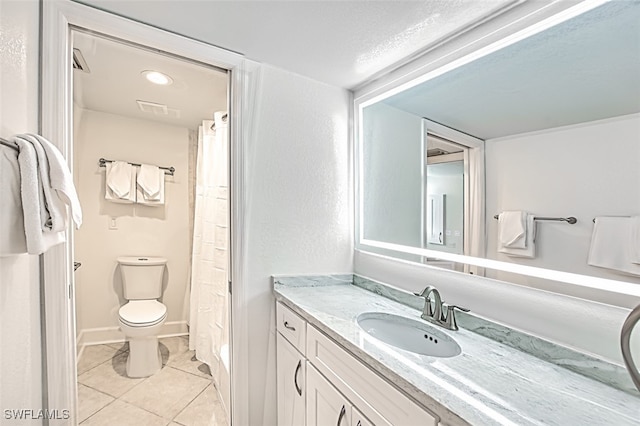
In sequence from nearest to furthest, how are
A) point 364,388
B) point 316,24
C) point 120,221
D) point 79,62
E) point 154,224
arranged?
point 364,388
point 316,24
point 79,62
point 120,221
point 154,224

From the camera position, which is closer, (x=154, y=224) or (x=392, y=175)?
(x=392, y=175)

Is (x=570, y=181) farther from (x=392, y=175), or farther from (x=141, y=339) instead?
(x=141, y=339)

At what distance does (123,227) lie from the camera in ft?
9.34

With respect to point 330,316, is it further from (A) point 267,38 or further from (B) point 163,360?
(B) point 163,360

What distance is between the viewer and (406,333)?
1.35 m

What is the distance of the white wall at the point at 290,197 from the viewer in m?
1.70

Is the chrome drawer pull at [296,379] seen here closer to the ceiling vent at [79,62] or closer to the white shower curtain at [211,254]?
the white shower curtain at [211,254]

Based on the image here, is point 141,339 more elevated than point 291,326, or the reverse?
point 291,326

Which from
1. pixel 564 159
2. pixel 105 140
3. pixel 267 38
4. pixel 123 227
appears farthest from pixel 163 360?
pixel 564 159

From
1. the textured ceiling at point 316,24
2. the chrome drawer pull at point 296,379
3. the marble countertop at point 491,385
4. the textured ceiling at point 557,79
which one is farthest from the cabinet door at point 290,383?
the textured ceiling at point 316,24

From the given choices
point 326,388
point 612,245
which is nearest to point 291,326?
point 326,388

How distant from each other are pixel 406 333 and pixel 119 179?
109 inches

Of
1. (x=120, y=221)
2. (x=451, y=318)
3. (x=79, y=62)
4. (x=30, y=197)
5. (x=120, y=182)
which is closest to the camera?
(x=30, y=197)

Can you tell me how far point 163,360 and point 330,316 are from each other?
2063mm
